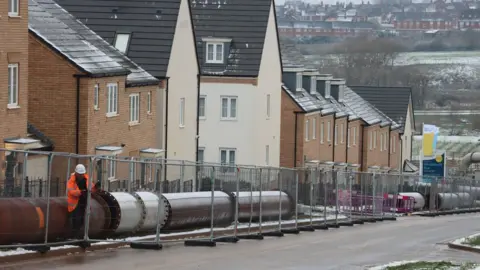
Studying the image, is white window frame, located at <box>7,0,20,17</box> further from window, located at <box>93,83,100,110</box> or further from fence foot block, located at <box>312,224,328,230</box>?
fence foot block, located at <box>312,224,328,230</box>

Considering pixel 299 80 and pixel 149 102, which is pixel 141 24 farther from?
pixel 299 80

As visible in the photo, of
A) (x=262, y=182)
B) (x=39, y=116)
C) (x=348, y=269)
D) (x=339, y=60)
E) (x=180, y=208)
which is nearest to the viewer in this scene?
(x=348, y=269)

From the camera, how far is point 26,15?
40.2 metres

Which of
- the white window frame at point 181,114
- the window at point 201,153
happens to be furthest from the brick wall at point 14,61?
the window at point 201,153

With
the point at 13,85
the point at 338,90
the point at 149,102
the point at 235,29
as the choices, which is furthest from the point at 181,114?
the point at 338,90

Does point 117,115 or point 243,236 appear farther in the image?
point 117,115

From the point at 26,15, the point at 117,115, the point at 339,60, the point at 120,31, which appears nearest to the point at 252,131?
the point at 120,31

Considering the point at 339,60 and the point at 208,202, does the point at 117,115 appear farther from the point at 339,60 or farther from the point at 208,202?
the point at 339,60

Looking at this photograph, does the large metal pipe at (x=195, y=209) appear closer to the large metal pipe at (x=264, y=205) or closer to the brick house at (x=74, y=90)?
the large metal pipe at (x=264, y=205)

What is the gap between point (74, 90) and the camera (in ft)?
143

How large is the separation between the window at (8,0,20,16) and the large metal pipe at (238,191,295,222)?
1004 centimetres

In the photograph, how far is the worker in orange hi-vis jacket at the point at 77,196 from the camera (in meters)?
24.1

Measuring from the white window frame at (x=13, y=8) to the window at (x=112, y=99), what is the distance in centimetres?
642

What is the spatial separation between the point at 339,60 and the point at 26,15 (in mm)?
135964
